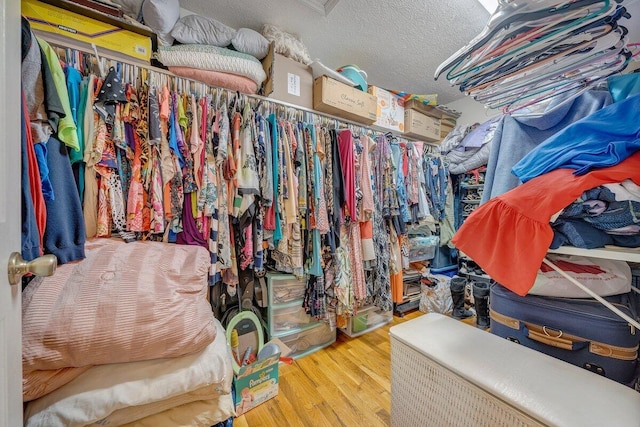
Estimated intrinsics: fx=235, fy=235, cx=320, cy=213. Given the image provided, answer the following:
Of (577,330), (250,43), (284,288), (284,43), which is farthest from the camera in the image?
(284,288)

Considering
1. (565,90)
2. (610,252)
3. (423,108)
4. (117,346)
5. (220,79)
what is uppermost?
(423,108)

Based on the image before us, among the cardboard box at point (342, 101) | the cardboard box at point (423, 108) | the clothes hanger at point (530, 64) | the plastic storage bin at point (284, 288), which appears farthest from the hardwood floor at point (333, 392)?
the cardboard box at point (423, 108)

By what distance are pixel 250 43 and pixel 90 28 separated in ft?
2.55

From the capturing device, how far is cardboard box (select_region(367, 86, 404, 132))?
85.8 inches

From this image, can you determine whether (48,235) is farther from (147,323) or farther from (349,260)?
(349,260)

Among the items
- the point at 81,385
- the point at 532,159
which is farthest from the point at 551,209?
the point at 81,385

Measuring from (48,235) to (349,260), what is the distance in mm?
1644

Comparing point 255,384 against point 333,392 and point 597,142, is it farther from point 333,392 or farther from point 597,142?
point 597,142

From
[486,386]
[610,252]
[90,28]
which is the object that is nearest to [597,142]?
[610,252]

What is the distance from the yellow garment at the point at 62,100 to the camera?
0.93 meters

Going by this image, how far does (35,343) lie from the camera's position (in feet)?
2.18

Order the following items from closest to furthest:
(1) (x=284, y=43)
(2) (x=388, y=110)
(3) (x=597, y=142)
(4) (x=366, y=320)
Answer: (3) (x=597, y=142), (1) (x=284, y=43), (4) (x=366, y=320), (2) (x=388, y=110)

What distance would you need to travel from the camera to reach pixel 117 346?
73 cm

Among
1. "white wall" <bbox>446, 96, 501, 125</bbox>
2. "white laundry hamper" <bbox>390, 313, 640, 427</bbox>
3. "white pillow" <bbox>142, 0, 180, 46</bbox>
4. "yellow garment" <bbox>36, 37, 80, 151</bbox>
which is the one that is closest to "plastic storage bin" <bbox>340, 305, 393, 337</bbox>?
"white laundry hamper" <bbox>390, 313, 640, 427</bbox>
